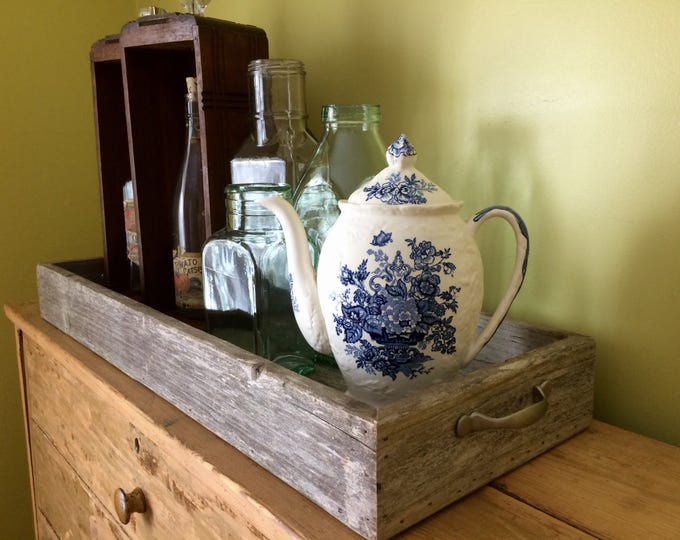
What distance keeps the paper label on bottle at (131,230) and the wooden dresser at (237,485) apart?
16 centimetres

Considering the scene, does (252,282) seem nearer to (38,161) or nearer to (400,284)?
(400,284)

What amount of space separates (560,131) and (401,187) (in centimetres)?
23

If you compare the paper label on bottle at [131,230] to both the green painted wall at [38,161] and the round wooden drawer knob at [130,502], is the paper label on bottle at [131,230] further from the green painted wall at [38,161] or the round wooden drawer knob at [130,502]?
the green painted wall at [38,161]

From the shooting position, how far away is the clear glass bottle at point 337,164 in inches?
27.5

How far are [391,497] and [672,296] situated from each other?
0.35 metres

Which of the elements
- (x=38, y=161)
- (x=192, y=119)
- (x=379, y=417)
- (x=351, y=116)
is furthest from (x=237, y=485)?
(x=38, y=161)

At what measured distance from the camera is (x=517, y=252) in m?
0.57

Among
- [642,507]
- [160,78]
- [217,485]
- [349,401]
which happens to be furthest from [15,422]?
[642,507]

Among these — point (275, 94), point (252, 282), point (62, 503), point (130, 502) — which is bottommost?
point (62, 503)

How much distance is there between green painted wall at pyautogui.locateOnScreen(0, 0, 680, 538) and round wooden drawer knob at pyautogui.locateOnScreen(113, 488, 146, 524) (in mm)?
457

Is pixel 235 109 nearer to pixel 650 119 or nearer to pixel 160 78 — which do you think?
pixel 160 78

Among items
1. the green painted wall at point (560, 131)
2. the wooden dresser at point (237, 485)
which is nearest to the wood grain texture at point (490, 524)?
the wooden dresser at point (237, 485)

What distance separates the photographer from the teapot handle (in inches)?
22.0

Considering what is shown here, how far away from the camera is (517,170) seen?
0.70 metres
